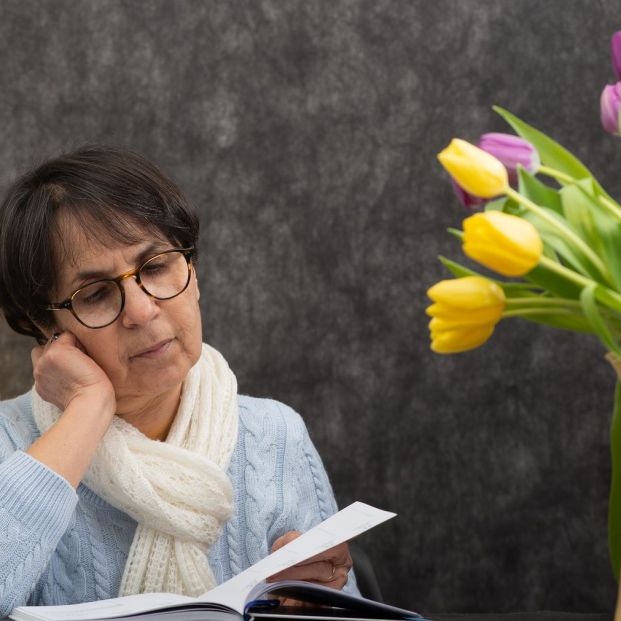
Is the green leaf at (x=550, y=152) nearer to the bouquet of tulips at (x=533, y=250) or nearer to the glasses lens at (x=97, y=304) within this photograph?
the bouquet of tulips at (x=533, y=250)

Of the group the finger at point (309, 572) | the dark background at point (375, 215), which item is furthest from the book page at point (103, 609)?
the dark background at point (375, 215)

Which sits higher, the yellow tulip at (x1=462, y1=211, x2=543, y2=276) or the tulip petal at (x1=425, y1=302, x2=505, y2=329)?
the yellow tulip at (x1=462, y1=211, x2=543, y2=276)

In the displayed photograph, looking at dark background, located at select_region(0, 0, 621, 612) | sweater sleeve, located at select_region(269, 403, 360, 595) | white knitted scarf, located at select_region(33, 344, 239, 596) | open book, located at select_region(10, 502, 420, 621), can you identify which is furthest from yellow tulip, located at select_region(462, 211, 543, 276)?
dark background, located at select_region(0, 0, 621, 612)

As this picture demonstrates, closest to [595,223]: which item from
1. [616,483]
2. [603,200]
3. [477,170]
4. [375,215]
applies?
[603,200]

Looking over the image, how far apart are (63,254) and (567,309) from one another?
2.60 feet

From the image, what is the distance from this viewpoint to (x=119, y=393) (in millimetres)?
1466

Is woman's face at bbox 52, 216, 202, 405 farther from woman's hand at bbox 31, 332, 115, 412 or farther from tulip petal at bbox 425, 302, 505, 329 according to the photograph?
tulip petal at bbox 425, 302, 505, 329

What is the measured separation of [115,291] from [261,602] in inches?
20.1

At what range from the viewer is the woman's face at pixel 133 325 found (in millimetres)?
1375

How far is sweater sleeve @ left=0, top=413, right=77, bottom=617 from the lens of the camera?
Result: 124 cm

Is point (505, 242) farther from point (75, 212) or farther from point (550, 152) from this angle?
point (75, 212)

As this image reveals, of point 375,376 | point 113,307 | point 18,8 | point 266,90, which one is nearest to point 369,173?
point 266,90

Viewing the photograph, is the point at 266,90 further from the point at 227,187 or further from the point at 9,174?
the point at 9,174

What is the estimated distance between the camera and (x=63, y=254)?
1398 millimetres
